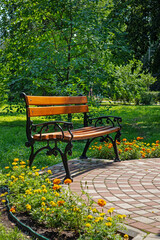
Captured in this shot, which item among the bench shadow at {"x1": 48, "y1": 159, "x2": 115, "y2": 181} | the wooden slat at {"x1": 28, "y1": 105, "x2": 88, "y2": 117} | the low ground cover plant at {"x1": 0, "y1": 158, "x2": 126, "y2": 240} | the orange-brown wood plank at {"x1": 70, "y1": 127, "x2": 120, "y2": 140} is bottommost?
the bench shadow at {"x1": 48, "y1": 159, "x2": 115, "y2": 181}

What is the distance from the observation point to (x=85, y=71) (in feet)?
31.4

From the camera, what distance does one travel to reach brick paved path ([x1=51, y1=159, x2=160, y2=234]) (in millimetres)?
3338

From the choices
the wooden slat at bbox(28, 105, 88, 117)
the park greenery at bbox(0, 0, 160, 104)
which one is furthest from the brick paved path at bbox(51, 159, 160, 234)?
the park greenery at bbox(0, 0, 160, 104)

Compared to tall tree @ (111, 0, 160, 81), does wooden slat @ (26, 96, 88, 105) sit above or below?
below

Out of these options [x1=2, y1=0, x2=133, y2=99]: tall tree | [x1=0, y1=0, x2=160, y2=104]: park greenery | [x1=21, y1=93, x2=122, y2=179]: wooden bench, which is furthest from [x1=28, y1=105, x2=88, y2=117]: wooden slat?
[x1=0, y1=0, x2=160, y2=104]: park greenery

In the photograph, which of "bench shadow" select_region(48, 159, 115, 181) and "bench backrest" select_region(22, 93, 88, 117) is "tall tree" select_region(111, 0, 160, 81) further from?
"bench shadow" select_region(48, 159, 115, 181)

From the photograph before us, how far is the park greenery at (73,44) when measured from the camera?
962cm

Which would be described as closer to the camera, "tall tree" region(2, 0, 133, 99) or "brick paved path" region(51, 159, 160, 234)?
"brick paved path" region(51, 159, 160, 234)

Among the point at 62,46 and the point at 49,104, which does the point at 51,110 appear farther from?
the point at 62,46

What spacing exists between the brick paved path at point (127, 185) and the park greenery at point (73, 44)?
12.9 ft

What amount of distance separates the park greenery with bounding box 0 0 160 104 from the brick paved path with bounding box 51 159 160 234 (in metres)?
3.94

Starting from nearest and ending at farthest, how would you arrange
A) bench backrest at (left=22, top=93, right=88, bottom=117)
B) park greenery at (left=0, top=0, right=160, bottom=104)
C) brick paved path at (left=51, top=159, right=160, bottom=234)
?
1. brick paved path at (left=51, top=159, right=160, bottom=234)
2. bench backrest at (left=22, top=93, right=88, bottom=117)
3. park greenery at (left=0, top=0, right=160, bottom=104)

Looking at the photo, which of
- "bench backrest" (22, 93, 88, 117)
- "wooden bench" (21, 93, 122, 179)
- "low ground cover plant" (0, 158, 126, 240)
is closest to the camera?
"low ground cover plant" (0, 158, 126, 240)

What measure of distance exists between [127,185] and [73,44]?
20.1 ft
